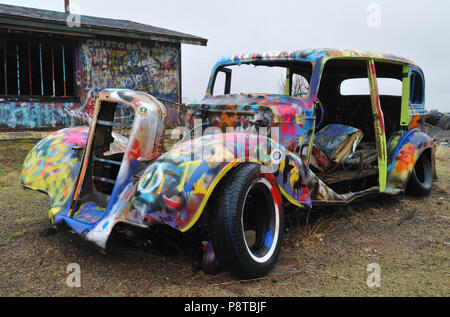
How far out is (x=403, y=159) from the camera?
482 centimetres

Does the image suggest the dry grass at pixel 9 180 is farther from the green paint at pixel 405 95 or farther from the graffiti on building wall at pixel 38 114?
the green paint at pixel 405 95

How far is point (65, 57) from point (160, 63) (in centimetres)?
260

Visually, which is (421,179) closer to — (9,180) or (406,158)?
(406,158)

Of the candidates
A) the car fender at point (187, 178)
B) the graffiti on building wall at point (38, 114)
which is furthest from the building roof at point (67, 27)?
the car fender at point (187, 178)

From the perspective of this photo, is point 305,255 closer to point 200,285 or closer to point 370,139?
point 200,285

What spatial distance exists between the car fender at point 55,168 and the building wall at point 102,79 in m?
5.68

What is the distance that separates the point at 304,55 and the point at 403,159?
194 cm

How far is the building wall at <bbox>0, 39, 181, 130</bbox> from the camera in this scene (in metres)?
9.63

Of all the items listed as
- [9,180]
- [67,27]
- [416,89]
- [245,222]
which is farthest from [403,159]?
[67,27]

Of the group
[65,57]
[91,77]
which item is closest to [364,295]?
[91,77]

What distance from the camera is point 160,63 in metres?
11.4

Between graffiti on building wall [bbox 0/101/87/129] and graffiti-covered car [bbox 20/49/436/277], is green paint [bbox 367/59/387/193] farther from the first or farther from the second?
graffiti on building wall [bbox 0/101/87/129]

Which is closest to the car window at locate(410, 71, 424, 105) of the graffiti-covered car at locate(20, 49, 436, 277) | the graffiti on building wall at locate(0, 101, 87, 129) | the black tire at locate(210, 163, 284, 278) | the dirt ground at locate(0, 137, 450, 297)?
the graffiti-covered car at locate(20, 49, 436, 277)

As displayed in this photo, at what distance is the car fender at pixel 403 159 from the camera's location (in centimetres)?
476
